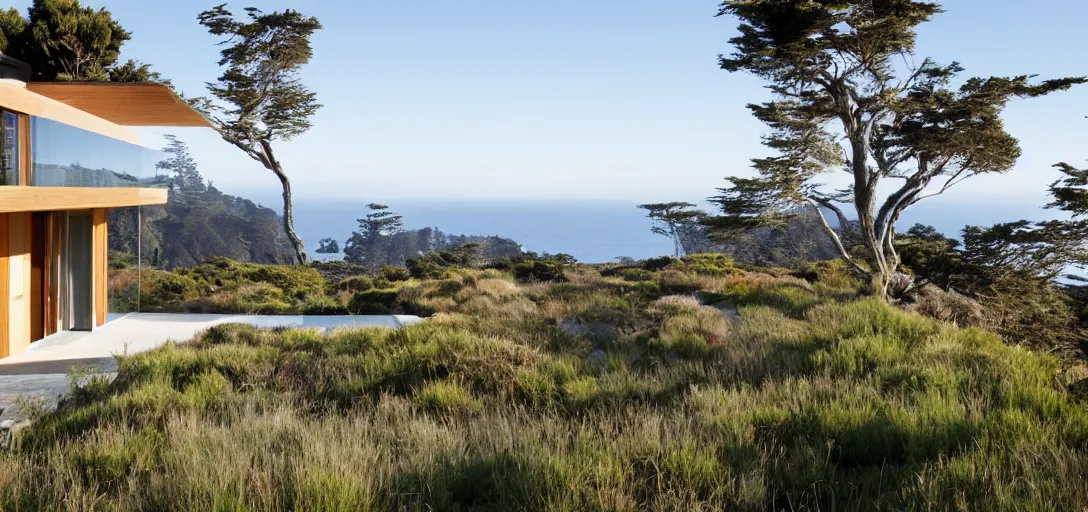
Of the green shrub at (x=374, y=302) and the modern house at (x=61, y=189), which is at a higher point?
the modern house at (x=61, y=189)

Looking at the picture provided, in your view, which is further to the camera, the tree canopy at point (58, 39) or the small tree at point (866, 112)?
the tree canopy at point (58, 39)

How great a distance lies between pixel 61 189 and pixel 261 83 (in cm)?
1892

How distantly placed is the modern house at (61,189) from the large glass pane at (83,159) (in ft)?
0.06

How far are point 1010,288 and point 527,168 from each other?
61.8 m

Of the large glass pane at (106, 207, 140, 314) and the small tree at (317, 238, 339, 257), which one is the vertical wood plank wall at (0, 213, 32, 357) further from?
the small tree at (317, 238, 339, 257)

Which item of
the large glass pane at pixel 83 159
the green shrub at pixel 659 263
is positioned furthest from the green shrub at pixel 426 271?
the large glass pane at pixel 83 159

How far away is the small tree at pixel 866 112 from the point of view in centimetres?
1330

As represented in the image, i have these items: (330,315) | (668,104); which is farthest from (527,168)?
(330,315)

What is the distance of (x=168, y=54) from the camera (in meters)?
31.0

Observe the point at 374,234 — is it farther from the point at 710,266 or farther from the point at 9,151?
the point at 9,151

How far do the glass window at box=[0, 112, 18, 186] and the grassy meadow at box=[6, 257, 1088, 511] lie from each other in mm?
3331

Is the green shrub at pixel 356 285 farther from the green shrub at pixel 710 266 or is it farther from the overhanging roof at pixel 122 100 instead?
the green shrub at pixel 710 266

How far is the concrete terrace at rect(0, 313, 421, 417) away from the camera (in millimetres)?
7195

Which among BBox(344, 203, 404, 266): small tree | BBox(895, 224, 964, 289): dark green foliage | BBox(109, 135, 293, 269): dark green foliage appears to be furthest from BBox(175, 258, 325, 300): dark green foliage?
BBox(344, 203, 404, 266): small tree
